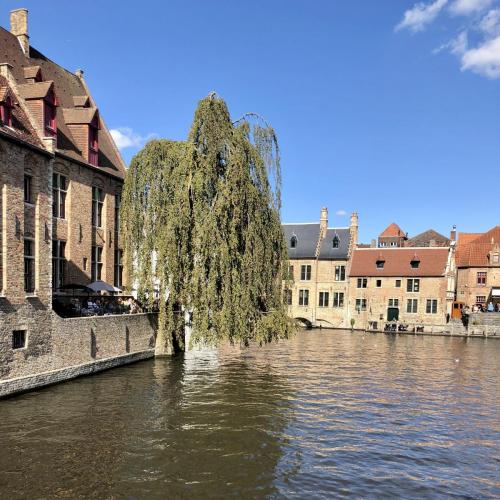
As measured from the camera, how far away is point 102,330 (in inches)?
803

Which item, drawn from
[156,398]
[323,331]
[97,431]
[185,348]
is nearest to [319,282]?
[323,331]

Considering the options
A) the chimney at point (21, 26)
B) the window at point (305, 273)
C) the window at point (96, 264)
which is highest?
the chimney at point (21, 26)

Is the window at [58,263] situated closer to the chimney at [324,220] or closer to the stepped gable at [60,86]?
the stepped gable at [60,86]

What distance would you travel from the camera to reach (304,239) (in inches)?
1977

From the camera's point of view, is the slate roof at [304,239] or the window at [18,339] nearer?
the window at [18,339]

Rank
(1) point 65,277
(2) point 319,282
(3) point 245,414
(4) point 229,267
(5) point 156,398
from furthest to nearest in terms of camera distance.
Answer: (2) point 319,282, (1) point 65,277, (4) point 229,267, (5) point 156,398, (3) point 245,414

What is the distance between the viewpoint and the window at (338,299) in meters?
47.9

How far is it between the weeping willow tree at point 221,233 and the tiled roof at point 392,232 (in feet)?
175

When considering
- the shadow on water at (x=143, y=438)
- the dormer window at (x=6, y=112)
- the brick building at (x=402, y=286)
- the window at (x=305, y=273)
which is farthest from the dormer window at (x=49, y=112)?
the brick building at (x=402, y=286)

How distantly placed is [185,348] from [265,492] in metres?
16.9

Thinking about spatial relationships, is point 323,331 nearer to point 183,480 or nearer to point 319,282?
point 319,282

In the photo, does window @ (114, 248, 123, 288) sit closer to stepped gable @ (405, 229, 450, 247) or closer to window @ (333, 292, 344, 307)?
window @ (333, 292, 344, 307)

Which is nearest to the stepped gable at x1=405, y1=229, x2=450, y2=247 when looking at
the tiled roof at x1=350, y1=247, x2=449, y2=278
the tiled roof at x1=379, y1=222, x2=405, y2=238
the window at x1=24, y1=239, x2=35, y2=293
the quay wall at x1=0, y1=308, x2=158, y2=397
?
the tiled roof at x1=379, y1=222, x2=405, y2=238

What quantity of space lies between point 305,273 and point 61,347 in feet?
112
